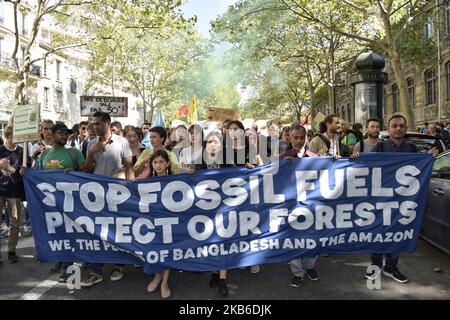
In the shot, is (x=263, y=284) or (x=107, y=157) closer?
(x=263, y=284)

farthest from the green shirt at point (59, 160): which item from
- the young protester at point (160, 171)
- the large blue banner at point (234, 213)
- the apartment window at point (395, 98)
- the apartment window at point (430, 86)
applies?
the apartment window at point (395, 98)

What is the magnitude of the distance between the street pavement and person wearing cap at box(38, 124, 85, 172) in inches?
51.1

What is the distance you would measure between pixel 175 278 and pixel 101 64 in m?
31.2

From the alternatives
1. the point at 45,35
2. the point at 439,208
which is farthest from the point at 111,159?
the point at 45,35

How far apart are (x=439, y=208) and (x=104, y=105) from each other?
27.3ft

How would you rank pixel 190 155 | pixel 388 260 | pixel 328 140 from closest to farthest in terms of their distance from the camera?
pixel 388 260 < pixel 190 155 < pixel 328 140

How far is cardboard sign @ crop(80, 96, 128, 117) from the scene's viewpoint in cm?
1043

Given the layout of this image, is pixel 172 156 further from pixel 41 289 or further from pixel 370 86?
pixel 370 86

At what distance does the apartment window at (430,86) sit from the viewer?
27.5 meters

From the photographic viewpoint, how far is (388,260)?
4637mm

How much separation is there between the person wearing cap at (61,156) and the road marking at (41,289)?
50.7 inches

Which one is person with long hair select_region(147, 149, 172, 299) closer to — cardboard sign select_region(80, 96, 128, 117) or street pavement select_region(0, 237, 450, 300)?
street pavement select_region(0, 237, 450, 300)

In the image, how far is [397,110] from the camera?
115ft

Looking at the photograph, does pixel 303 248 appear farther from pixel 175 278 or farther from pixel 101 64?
pixel 101 64
